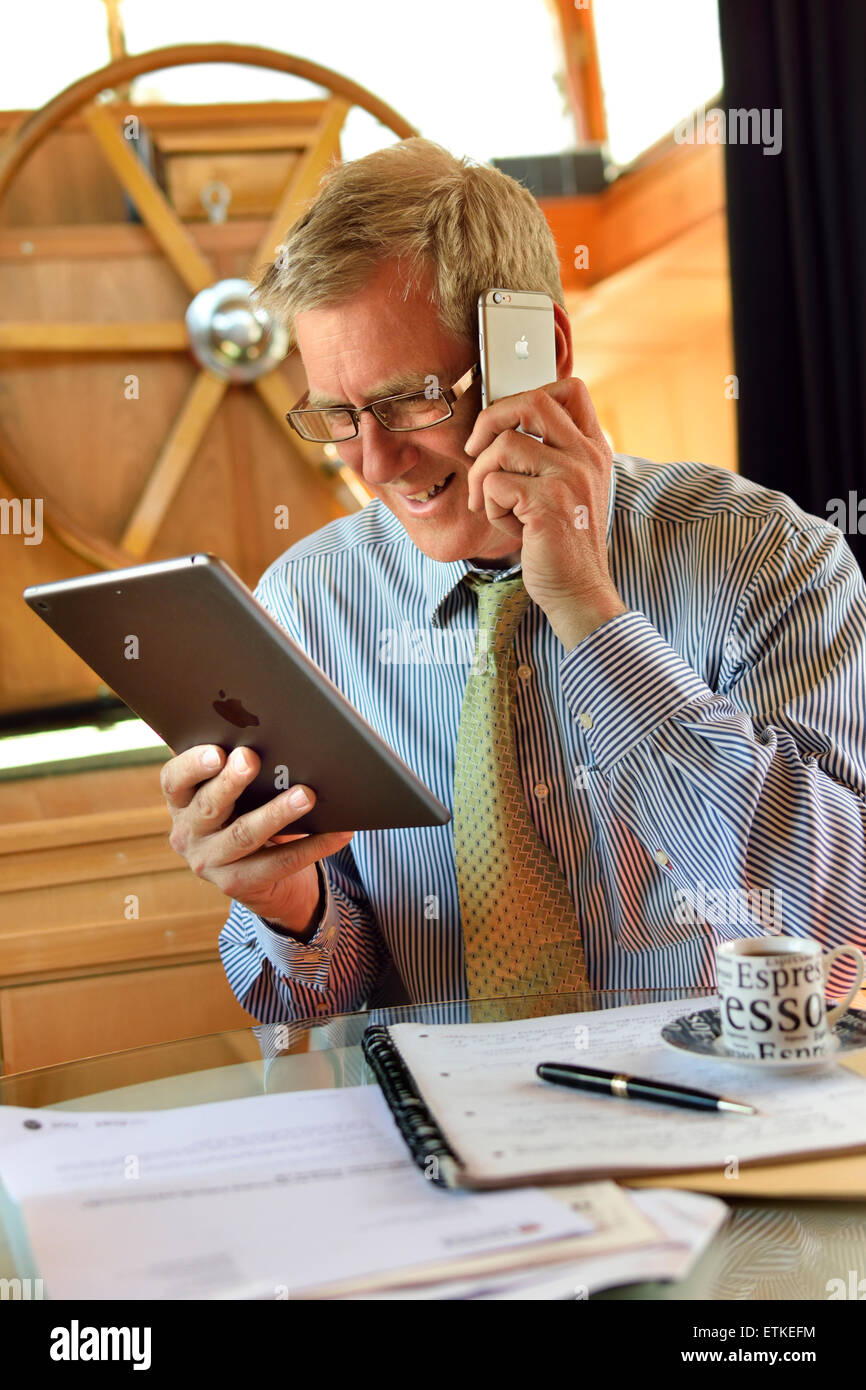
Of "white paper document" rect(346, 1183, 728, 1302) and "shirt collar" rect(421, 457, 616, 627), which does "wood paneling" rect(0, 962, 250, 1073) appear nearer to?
"shirt collar" rect(421, 457, 616, 627)

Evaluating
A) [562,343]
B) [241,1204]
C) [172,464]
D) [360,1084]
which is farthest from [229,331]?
[241,1204]

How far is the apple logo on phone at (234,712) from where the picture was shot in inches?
38.1

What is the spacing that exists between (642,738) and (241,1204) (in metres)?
0.56

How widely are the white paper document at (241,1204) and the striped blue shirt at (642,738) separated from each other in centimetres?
41

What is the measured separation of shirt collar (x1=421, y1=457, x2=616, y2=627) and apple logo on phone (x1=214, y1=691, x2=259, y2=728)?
1.20 feet

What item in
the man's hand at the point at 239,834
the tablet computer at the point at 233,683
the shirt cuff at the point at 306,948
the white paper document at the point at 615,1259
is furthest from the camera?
the shirt cuff at the point at 306,948

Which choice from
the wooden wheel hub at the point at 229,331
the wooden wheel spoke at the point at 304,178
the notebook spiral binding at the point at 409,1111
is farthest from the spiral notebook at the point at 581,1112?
the wooden wheel spoke at the point at 304,178

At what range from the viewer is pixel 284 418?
1.87 m

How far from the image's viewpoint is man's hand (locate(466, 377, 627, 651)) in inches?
42.5

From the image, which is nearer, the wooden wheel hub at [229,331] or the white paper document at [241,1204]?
the white paper document at [241,1204]

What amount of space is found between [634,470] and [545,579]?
36 cm

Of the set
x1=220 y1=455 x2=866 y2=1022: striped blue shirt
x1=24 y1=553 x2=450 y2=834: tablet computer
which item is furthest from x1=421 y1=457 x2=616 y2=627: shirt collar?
x1=24 y1=553 x2=450 y2=834: tablet computer

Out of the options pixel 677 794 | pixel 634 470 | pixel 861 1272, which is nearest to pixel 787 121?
pixel 634 470

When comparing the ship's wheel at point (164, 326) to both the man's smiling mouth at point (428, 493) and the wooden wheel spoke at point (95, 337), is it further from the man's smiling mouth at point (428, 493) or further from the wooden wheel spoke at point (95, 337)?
the man's smiling mouth at point (428, 493)
